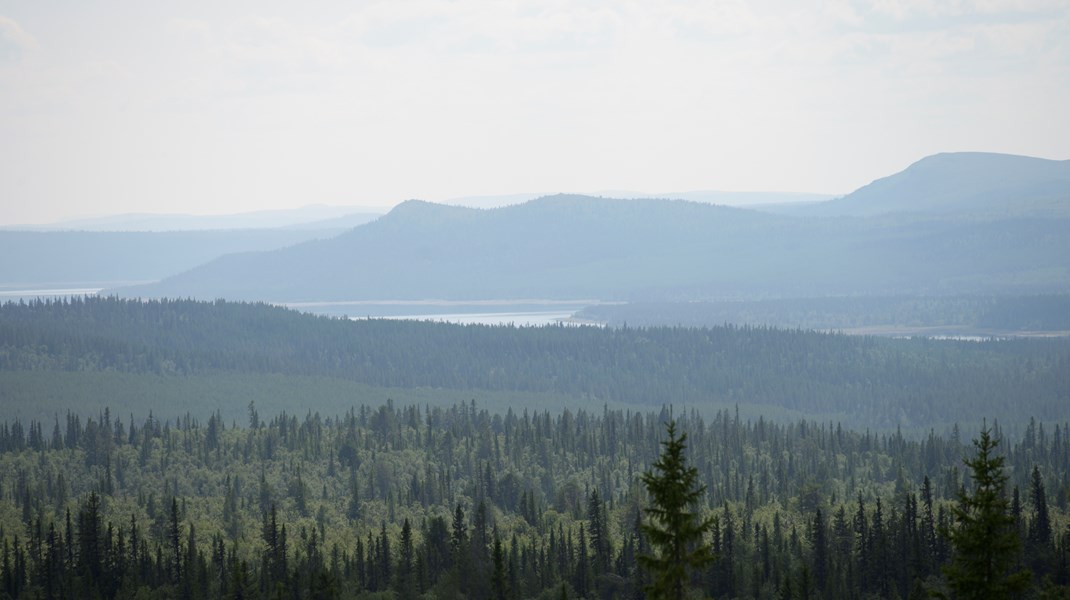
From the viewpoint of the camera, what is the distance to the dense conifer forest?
364 ft

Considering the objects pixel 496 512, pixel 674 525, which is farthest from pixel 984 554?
pixel 496 512

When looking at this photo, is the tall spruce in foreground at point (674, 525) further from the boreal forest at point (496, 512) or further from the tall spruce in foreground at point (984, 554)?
the tall spruce in foreground at point (984, 554)

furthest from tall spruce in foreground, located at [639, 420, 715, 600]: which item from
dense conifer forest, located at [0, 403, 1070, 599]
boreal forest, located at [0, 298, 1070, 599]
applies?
dense conifer forest, located at [0, 403, 1070, 599]

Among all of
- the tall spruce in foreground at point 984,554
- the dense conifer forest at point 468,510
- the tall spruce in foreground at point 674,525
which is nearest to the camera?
the tall spruce in foreground at point 674,525

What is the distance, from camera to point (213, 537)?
136 metres

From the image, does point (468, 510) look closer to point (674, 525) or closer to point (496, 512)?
point (496, 512)

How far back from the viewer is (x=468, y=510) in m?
152

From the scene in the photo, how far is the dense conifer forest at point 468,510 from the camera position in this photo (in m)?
111

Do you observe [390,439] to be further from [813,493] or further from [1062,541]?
[1062,541]

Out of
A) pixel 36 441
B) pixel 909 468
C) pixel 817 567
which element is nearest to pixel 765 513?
pixel 817 567

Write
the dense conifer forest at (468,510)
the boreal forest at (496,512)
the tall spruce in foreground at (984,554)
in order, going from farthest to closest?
the dense conifer forest at (468,510) < the boreal forest at (496,512) < the tall spruce in foreground at (984,554)

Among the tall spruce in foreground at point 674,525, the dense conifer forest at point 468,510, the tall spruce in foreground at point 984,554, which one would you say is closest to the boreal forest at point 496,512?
the tall spruce in foreground at point 984,554

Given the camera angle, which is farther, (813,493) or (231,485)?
(231,485)

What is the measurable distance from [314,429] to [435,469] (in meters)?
21.8
